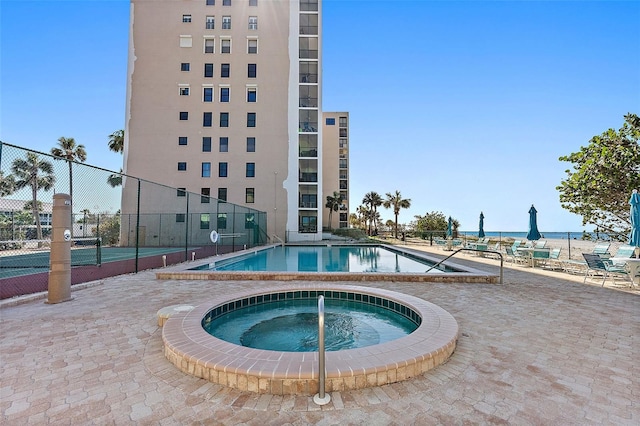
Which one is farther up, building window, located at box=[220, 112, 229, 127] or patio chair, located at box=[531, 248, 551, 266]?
building window, located at box=[220, 112, 229, 127]

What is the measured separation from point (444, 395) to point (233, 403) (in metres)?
1.60

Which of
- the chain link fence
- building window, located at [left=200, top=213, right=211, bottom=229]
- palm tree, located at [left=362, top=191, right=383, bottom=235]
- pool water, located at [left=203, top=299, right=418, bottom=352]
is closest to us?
pool water, located at [left=203, top=299, right=418, bottom=352]

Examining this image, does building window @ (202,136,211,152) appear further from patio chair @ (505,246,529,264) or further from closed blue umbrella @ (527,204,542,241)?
closed blue umbrella @ (527,204,542,241)

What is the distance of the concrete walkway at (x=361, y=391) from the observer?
195 cm

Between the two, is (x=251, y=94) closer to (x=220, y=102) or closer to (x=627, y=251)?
(x=220, y=102)

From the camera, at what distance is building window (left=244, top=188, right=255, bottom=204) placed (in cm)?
2384

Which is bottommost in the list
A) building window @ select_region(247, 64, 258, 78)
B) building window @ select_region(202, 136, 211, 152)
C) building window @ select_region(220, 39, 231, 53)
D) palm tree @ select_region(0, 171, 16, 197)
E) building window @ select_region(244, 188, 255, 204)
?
palm tree @ select_region(0, 171, 16, 197)

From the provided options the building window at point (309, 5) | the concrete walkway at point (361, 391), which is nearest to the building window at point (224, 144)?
the building window at point (309, 5)

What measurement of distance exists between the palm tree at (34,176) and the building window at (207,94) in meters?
20.3

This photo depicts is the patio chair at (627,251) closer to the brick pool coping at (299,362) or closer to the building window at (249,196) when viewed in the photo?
the brick pool coping at (299,362)

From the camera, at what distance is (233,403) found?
82.4 inches

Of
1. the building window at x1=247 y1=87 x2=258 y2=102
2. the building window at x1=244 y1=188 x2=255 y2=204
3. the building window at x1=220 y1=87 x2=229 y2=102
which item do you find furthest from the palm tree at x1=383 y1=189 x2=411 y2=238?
the building window at x1=220 y1=87 x2=229 y2=102

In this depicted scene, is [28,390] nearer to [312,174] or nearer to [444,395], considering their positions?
[444,395]

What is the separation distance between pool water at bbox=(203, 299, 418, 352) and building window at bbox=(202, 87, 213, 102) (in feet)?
77.8
